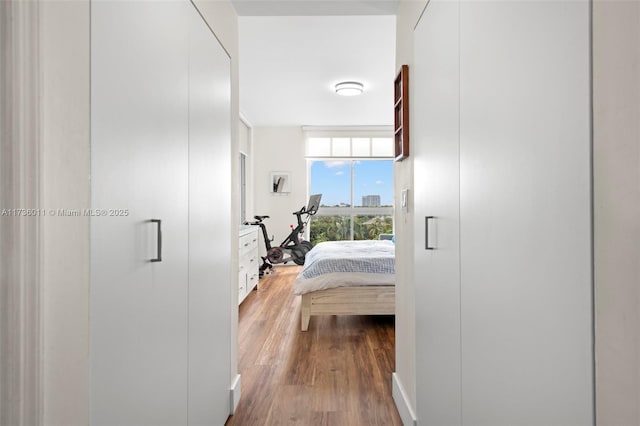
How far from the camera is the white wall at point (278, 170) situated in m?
6.87

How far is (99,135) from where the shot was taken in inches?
35.7

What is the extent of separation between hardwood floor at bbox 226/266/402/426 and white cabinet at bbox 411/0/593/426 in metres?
0.74

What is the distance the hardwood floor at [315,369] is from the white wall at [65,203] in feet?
4.42

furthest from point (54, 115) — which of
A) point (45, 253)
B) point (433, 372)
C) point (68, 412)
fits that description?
point (433, 372)

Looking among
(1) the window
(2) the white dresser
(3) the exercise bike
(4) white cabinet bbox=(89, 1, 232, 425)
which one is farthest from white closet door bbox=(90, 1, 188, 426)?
(1) the window

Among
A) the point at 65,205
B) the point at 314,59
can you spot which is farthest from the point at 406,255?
the point at 314,59

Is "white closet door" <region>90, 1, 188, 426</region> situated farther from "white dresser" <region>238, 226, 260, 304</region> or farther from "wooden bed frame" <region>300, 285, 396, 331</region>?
"white dresser" <region>238, 226, 260, 304</region>

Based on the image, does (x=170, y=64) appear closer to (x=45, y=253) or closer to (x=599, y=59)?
(x=45, y=253)

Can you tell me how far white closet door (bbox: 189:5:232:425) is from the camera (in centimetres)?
152

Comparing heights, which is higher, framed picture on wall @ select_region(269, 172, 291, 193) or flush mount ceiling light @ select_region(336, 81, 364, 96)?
flush mount ceiling light @ select_region(336, 81, 364, 96)

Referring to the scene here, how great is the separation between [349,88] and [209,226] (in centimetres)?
338

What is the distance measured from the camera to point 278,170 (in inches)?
271

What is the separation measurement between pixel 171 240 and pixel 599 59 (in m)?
1.26

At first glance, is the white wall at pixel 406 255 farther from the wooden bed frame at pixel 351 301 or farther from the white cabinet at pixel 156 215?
the wooden bed frame at pixel 351 301
